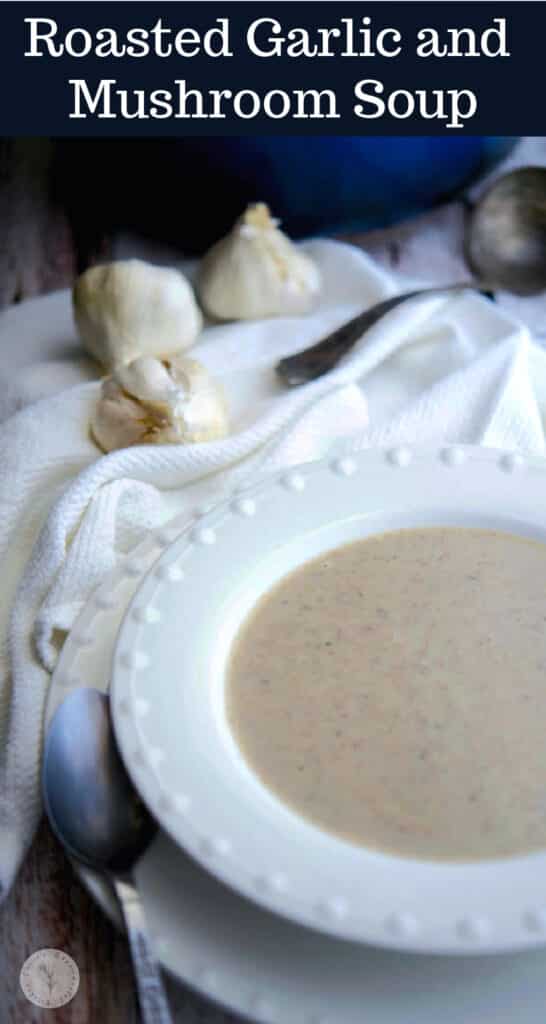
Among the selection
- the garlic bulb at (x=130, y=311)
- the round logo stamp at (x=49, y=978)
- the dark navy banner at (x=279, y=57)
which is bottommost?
the round logo stamp at (x=49, y=978)

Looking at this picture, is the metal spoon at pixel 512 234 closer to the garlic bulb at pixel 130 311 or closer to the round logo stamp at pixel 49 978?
the garlic bulb at pixel 130 311

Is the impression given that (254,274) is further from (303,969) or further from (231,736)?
(303,969)

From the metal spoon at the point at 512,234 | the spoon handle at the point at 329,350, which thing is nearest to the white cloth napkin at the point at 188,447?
the spoon handle at the point at 329,350

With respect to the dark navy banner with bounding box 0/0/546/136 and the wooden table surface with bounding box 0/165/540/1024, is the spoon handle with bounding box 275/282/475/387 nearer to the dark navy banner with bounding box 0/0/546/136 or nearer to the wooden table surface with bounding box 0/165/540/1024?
the dark navy banner with bounding box 0/0/546/136

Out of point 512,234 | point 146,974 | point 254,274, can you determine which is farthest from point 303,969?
point 512,234

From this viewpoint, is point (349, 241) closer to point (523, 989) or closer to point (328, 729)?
point (328, 729)

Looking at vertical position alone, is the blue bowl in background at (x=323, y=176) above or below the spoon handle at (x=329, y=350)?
above
